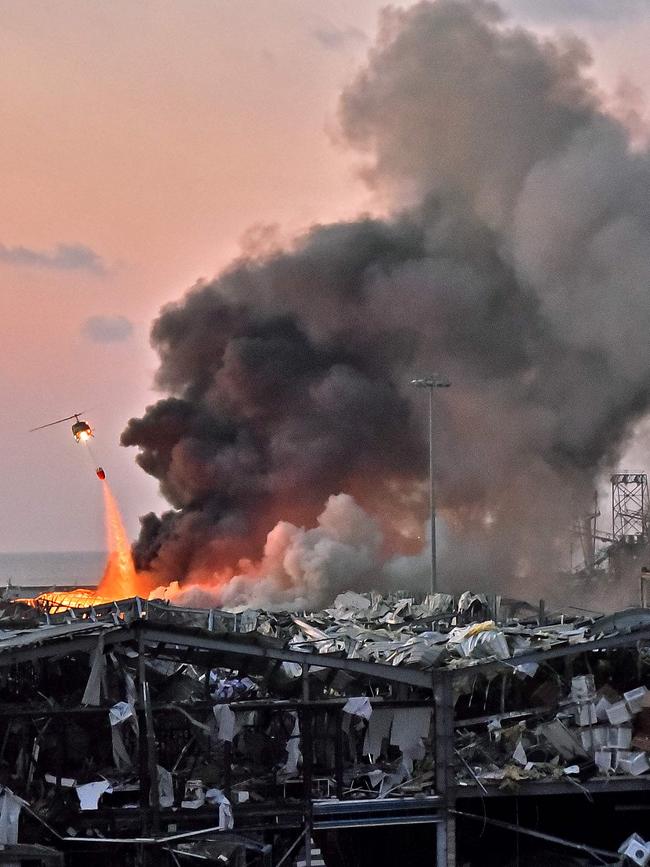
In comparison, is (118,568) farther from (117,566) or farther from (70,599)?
(70,599)

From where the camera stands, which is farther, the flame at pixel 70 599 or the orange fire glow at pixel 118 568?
the orange fire glow at pixel 118 568

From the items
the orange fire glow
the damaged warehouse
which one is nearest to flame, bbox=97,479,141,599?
the orange fire glow

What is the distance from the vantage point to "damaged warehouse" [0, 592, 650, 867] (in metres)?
23.6

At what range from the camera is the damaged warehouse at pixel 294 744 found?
23641 millimetres

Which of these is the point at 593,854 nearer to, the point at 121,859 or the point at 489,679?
the point at 489,679

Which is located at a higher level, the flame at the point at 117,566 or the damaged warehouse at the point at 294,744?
the flame at the point at 117,566

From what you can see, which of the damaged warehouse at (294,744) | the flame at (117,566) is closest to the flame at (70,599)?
the flame at (117,566)

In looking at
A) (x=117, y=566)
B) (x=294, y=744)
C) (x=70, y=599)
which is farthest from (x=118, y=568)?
(x=294, y=744)

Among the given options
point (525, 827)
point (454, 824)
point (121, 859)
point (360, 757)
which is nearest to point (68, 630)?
point (121, 859)

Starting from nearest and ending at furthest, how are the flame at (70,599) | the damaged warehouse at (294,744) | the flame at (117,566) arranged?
the damaged warehouse at (294,744)
the flame at (70,599)
the flame at (117,566)

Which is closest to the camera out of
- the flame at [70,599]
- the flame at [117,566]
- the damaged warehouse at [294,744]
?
the damaged warehouse at [294,744]

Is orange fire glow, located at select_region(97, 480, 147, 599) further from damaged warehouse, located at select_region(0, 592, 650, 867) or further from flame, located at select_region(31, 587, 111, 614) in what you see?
damaged warehouse, located at select_region(0, 592, 650, 867)

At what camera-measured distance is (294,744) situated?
25.4 metres

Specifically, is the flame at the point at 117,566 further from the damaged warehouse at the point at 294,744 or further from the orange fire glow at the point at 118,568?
the damaged warehouse at the point at 294,744
